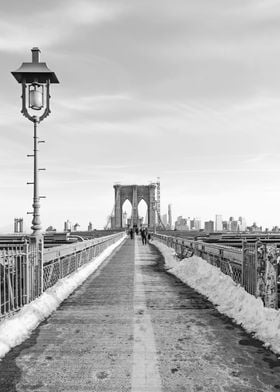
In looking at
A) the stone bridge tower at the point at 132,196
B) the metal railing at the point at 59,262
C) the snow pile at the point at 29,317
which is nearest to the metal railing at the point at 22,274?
the metal railing at the point at 59,262

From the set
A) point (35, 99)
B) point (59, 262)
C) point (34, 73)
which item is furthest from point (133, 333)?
point (34, 73)

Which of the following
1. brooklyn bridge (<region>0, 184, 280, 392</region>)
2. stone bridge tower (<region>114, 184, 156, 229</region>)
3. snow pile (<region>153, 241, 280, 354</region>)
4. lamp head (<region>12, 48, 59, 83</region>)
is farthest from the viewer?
stone bridge tower (<region>114, 184, 156, 229</region>)

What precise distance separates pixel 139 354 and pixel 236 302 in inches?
129

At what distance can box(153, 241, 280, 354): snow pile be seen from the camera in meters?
5.52

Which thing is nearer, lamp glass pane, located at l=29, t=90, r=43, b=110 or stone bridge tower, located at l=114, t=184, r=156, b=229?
lamp glass pane, located at l=29, t=90, r=43, b=110

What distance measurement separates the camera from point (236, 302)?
7.52 metres

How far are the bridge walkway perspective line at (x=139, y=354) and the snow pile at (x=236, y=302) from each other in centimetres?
21

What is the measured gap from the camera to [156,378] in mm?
4125

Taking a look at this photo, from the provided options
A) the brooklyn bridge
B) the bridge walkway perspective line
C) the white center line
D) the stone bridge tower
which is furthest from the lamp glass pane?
the stone bridge tower

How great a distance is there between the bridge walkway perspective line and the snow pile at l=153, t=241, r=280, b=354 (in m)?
Answer: 0.21

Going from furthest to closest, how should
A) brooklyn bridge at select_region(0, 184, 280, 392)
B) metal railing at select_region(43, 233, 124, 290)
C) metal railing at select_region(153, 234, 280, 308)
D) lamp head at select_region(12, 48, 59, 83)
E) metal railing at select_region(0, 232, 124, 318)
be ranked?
lamp head at select_region(12, 48, 59, 83)
metal railing at select_region(43, 233, 124, 290)
metal railing at select_region(153, 234, 280, 308)
metal railing at select_region(0, 232, 124, 318)
brooklyn bridge at select_region(0, 184, 280, 392)

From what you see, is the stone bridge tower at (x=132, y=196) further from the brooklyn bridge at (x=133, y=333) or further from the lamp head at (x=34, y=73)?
the brooklyn bridge at (x=133, y=333)

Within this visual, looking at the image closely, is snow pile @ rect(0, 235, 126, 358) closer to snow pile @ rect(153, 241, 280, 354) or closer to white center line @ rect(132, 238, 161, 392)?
white center line @ rect(132, 238, 161, 392)

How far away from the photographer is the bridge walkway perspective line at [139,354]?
4004mm
